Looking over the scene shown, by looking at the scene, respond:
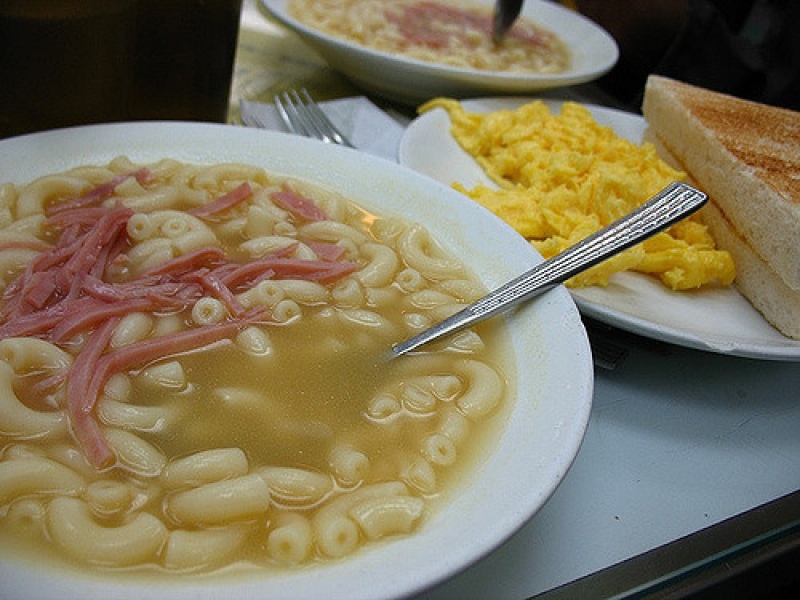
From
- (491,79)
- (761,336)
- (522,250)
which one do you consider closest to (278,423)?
(522,250)

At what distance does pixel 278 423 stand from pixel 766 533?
2.55 feet

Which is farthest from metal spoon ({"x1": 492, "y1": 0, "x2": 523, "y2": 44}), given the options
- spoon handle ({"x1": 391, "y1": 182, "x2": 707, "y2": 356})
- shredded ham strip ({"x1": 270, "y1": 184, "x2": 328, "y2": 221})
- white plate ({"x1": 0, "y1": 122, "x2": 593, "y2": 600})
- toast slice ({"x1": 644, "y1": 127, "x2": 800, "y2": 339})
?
spoon handle ({"x1": 391, "y1": 182, "x2": 707, "y2": 356})

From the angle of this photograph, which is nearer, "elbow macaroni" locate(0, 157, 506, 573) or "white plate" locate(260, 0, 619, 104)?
"elbow macaroni" locate(0, 157, 506, 573)

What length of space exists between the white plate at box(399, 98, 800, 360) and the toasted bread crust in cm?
27

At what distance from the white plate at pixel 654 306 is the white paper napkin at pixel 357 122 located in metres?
0.12

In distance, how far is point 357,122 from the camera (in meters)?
2.15

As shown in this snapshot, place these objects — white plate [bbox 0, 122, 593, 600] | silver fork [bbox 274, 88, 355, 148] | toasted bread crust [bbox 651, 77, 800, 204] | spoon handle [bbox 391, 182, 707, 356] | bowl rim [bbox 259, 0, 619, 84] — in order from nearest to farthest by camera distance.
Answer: white plate [bbox 0, 122, 593, 600] → spoon handle [bbox 391, 182, 707, 356] → toasted bread crust [bbox 651, 77, 800, 204] → silver fork [bbox 274, 88, 355, 148] → bowl rim [bbox 259, 0, 619, 84]

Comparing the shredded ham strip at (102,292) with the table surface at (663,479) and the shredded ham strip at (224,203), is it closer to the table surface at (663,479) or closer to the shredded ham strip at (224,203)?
the shredded ham strip at (224,203)

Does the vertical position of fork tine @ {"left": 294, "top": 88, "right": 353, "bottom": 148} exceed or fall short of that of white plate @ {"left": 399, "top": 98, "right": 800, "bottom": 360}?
it falls short

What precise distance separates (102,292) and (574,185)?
110 centimetres

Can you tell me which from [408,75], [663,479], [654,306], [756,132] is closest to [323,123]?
[408,75]

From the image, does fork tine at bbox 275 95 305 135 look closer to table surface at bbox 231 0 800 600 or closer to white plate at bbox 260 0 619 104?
white plate at bbox 260 0 619 104

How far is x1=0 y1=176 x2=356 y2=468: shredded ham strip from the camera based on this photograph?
104 centimetres

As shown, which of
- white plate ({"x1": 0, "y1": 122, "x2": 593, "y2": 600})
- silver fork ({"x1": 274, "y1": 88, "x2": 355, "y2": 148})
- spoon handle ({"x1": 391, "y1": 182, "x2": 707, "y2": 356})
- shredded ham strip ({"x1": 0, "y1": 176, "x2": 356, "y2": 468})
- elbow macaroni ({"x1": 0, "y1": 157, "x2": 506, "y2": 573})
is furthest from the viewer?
silver fork ({"x1": 274, "y1": 88, "x2": 355, "y2": 148})
